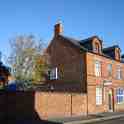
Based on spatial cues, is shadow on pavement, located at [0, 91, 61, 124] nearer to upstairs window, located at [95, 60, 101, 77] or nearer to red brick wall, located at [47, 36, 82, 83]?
red brick wall, located at [47, 36, 82, 83]

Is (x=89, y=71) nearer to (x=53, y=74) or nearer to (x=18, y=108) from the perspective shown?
(x=53, y=74)

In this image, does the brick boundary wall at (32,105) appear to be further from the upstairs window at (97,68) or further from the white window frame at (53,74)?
the white window frame at (53,74)

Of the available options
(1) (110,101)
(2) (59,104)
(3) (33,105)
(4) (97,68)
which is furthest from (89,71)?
(3) (33,105)

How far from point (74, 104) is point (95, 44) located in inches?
360

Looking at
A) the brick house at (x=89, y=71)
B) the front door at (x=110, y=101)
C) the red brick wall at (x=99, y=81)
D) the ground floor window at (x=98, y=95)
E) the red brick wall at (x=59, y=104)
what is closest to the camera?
the red brick wall at (x=59, y=104)

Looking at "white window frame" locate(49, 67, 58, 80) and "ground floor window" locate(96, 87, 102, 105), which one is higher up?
"white window frame" locate(49, 67, 58, 80)

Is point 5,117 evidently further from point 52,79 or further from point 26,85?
point 52,79

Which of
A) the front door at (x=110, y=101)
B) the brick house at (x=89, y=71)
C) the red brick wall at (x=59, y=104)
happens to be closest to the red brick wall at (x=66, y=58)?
the brick house at (x=89, y=71)

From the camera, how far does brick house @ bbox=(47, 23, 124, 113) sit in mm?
27375

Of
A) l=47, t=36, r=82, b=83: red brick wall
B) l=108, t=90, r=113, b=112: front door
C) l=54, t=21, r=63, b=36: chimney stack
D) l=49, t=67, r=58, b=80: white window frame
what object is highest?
l=54, t=21, r=63, b=36: chimney stack

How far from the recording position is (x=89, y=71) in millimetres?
27344

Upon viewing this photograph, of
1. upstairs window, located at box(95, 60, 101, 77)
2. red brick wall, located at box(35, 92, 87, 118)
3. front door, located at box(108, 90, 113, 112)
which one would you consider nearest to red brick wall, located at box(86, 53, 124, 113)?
upstairs window, located at box(95, 60, 101, 77)

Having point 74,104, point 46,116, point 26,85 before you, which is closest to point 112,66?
point 74,104

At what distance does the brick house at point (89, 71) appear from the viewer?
27375mm
